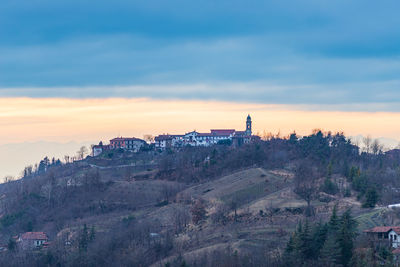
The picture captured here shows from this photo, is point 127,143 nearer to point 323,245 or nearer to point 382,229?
point 382,229

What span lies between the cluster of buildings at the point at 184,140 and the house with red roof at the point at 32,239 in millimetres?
45236

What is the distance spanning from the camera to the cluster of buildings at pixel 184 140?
374ft

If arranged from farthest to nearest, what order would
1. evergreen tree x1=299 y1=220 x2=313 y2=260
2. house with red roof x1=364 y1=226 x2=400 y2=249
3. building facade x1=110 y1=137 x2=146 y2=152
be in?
building facade x1=110 y1=137 x2=146 y2=152 → house with red roof x1=364 y1=226 x2=400 y2=249 → evergreen tree x1=299 y1=220 x2=313 y2=260

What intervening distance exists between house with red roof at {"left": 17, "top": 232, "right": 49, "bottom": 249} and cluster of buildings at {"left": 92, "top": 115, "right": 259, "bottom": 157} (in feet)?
148

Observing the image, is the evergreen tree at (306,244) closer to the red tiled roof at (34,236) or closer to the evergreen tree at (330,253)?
the evergreen tree at (330,253)

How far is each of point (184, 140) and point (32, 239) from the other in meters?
55.7

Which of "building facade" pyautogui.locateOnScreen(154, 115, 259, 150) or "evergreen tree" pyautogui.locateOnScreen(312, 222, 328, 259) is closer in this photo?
"evergreen tree" pyautogui.locateOnScreen(312, 222, 328, 259)

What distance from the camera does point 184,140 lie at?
11931 centimetres

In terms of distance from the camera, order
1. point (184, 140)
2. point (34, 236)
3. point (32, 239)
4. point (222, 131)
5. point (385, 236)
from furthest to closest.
A: point (222, 131) → point (184, 140) → point (34, 236) → point (32, 239) → point (385, 236)

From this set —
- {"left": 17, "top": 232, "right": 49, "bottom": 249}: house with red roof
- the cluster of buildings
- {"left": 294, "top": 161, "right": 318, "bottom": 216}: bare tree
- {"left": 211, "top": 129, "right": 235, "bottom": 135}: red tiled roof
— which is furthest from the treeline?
{"left": 211, "top": 129, "right": 235, "bottom": 135}: red tiled roof

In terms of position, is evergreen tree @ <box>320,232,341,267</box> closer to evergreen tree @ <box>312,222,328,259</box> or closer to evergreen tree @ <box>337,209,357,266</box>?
evergreen tree @ <box>337,209,357,266</box>

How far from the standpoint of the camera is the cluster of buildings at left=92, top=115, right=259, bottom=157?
11394 cm

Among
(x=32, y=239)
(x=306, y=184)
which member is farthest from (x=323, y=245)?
(x=32, y=239)

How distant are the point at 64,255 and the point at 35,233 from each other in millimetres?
14732
